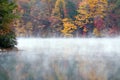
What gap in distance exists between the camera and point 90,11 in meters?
55.9

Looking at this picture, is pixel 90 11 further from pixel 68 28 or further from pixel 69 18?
pixel 68 28

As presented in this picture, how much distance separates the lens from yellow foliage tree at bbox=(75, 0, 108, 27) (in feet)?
182

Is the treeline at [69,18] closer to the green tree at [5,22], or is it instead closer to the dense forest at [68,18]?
the dense forest at [68,18]

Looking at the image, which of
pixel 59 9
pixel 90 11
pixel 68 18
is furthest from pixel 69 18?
pixel 90 11

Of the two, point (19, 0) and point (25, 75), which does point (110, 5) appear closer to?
point (19, 0)

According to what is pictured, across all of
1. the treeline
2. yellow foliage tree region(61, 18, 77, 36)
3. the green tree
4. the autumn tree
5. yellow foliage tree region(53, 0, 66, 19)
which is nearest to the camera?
the green tree

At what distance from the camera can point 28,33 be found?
61.1 m

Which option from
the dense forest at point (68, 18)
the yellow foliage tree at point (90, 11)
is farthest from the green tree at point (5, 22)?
the yellow foliage tree at point (90, 11)

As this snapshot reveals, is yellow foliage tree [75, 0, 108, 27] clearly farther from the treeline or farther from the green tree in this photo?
the green tree

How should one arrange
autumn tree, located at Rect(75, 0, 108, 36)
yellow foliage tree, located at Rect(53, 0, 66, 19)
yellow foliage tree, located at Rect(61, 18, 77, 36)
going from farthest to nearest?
yellow foliage tree, located at Rect(53, 0, 66, 19), yellow foliage tree, located at Rect(61, 18, 77, 36), autumn tree, located at Rect(75, 0, 108, 36)

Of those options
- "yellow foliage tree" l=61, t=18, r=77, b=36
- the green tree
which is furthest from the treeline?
the green tree

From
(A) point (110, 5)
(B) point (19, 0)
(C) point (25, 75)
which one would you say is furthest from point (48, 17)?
(C) point (25, 75)

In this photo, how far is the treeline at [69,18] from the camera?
55.2 m

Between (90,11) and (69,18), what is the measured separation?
372 cm
